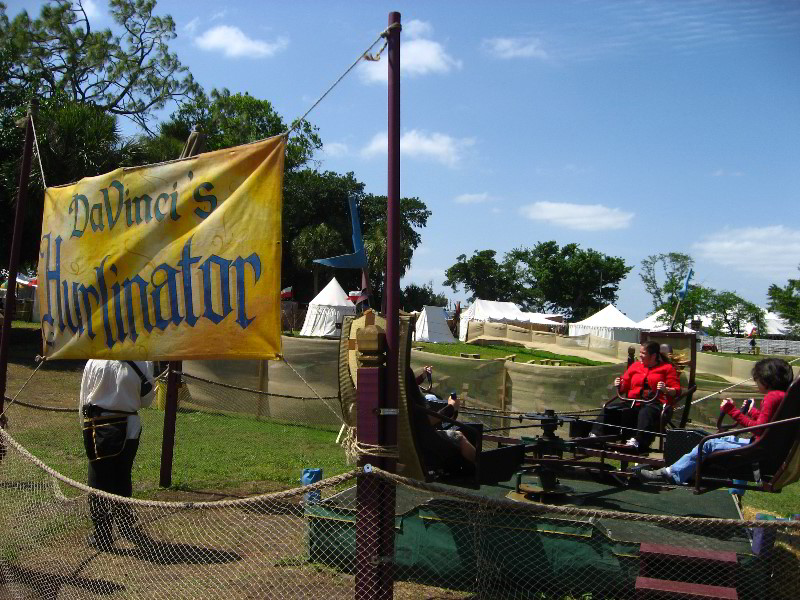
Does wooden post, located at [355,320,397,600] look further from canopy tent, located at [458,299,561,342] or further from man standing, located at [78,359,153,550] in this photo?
canopy tent, located at [458,299,561,342]

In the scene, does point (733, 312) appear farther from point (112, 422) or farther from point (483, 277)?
point (112, 422)

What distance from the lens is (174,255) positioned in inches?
194

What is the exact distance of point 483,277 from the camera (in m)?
88.8

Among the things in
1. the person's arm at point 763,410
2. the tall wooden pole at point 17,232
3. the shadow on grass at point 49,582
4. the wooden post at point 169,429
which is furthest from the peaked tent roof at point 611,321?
the shadow on grass at point 49,582

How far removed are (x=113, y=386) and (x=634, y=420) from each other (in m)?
5.14

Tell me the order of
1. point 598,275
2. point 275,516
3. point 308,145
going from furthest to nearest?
point 598,275
point 308,145
point 275,516

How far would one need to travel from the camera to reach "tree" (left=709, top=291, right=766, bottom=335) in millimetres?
72375

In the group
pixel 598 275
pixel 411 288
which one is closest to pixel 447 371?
pixel 411 288

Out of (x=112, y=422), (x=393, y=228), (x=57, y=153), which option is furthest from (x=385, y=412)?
(x=57, y=153)

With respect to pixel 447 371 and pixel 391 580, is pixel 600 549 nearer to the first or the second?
pixel 391 580

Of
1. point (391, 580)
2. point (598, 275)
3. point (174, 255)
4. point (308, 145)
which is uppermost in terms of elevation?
point (308, 145)

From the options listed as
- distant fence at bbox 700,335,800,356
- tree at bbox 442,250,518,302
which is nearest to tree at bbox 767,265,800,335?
distant fence at bbox 700,335,800,356

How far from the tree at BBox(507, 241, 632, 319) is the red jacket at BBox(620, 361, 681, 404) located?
7878cm

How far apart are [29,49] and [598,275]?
67028mm
